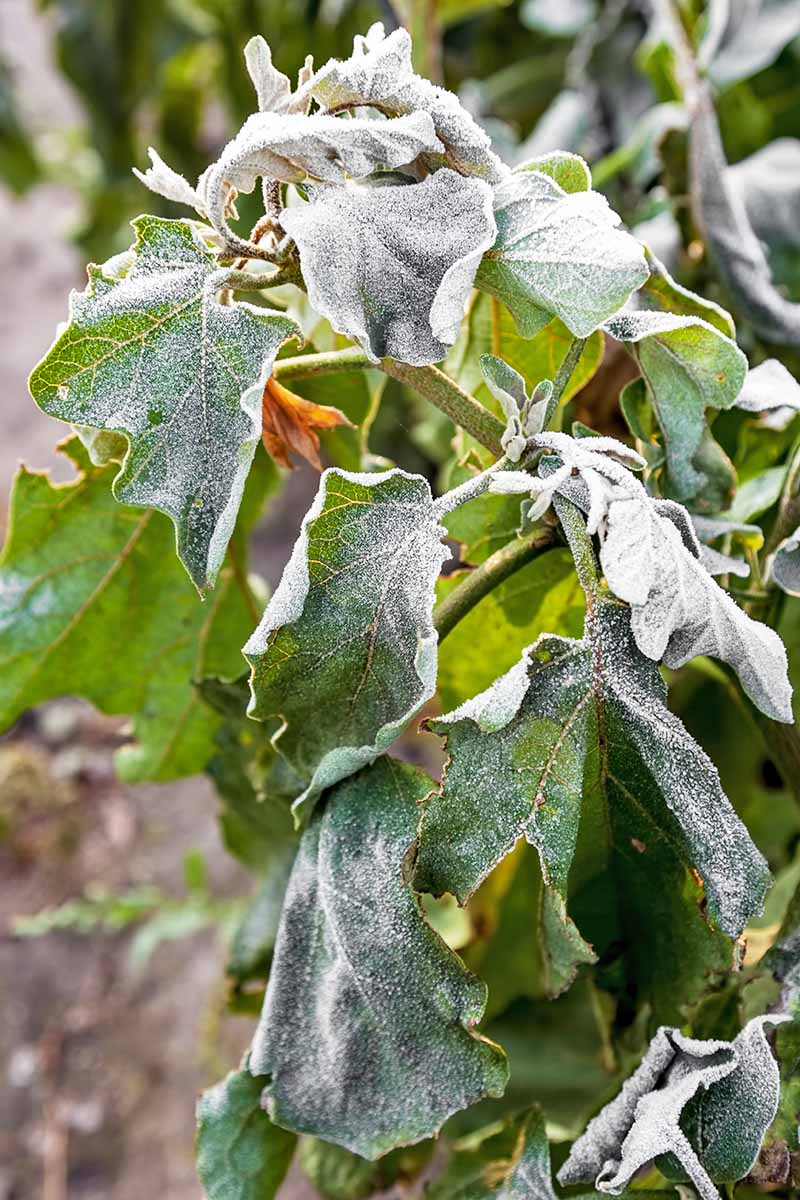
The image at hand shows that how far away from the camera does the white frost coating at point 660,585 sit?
43 cm

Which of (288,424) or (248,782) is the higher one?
(288,424)

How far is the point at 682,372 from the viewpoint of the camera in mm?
542

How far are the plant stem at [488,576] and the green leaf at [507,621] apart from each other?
0.25 feet

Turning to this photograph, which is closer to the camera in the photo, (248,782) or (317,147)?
(317,147)

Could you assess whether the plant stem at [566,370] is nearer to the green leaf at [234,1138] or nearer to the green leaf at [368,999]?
the green leaf at [368,999]

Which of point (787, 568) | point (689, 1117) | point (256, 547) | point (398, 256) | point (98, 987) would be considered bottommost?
point (98, 987)

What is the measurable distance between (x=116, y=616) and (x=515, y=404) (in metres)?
0.32

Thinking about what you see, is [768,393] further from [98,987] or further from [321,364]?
[98,987]

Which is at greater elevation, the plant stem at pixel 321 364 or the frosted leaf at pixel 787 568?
the plant stem at pixel 321 364

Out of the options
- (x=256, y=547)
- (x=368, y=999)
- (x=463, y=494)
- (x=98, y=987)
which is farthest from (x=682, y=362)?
(x=256, y=547)

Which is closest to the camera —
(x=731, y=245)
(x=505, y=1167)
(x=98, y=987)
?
(x=505, y=1167)

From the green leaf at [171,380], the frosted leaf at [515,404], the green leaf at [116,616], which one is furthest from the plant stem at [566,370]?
the green leaf at [116,616]

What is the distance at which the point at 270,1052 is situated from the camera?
1.74 ft

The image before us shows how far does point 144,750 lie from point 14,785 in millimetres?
1442
